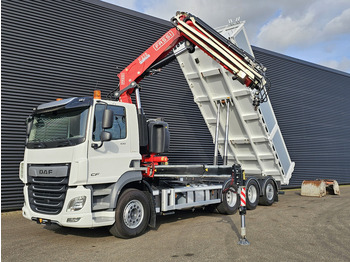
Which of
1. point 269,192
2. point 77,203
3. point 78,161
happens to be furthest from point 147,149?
point 269,192

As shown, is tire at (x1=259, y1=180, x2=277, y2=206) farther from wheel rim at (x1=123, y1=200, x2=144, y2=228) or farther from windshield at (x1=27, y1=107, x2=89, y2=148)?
windshield at (x1=27, y1=107, x2=89, y2=148)

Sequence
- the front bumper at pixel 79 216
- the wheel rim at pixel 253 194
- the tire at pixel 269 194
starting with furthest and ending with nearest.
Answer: the tire at pixel 269 194 → the wheel rim at pixel 253 194 → the front bumper at pixel 79 216

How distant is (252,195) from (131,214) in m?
5.29

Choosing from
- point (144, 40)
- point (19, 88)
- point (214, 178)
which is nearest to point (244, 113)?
point (214, 178)

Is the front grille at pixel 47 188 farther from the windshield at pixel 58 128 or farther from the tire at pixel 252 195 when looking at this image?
the tire at pixel 252 195

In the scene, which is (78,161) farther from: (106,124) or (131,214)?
(131,214)

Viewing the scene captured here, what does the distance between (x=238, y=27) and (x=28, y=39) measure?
22.5 ft

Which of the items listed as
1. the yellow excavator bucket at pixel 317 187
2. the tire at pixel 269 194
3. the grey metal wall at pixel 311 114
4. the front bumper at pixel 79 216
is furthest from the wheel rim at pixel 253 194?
the grey metal wall at pixel 311 114

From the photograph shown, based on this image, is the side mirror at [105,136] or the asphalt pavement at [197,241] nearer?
the asphalt pavement at [197,241]

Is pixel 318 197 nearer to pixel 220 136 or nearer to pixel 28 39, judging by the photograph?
pixel 220 136

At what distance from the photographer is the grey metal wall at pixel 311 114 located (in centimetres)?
2022

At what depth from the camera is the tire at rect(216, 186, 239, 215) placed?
10.3m

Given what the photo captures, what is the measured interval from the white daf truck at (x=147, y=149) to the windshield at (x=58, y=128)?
2 cm

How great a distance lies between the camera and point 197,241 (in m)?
6.98
